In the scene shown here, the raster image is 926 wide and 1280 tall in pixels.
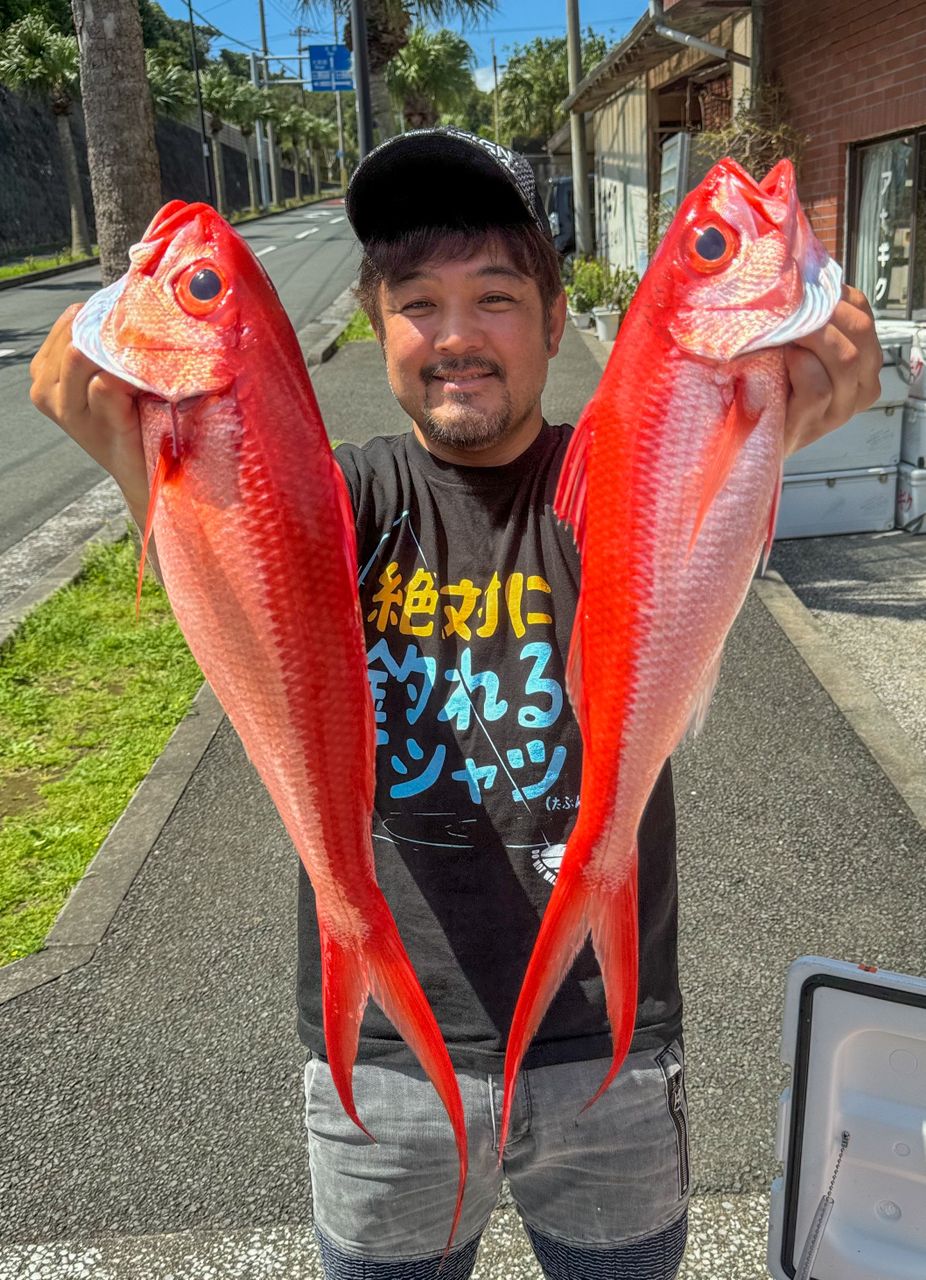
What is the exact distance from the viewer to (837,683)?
557 centimetres

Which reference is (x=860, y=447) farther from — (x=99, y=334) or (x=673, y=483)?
(x=99, y=334)

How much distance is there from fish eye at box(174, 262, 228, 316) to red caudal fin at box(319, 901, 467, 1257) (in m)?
0.85

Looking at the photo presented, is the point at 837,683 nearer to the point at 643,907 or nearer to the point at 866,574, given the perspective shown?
the point at 866,574

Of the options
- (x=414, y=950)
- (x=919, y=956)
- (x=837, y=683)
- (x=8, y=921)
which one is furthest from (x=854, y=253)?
(x=414, y=950)

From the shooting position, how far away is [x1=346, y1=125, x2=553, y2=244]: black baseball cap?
1811 mm

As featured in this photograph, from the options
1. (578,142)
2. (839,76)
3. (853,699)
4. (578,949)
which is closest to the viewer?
(578,949)

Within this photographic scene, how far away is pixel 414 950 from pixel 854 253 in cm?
968

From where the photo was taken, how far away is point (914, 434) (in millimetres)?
7660

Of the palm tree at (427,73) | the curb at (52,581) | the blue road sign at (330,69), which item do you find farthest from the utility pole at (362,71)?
the palm tree at (427,73)

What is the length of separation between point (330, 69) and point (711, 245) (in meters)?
33.4

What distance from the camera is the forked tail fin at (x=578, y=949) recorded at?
→ 1.51 m

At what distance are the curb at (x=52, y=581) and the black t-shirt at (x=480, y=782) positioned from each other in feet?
17.2

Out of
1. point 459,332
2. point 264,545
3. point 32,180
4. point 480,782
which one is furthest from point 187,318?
point 32,180

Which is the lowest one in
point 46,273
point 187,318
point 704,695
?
point 704,695
